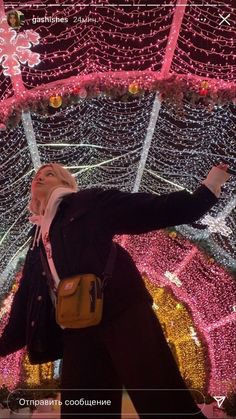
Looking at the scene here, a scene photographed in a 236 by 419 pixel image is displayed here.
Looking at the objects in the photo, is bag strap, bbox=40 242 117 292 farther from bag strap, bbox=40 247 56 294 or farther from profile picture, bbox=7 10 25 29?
profile picture, bbox=7 10 25 29

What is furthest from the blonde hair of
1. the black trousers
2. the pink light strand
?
the pink light strand

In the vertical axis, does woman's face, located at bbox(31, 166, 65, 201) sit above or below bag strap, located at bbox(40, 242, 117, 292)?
above

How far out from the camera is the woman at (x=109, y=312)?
4.80ft

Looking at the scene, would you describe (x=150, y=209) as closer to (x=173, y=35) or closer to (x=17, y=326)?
(x=17, y=326)

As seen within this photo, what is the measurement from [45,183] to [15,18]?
1.16 meters

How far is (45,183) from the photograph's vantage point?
5.63 ft

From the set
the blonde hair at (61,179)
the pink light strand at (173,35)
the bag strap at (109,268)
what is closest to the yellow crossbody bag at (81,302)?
the bag strap at (109,268)

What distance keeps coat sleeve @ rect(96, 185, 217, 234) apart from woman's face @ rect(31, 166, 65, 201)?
0.20 m

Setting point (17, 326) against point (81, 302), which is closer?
point (81, 302)

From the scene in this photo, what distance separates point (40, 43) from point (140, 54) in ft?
1.82

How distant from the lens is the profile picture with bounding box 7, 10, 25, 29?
8.27 ft

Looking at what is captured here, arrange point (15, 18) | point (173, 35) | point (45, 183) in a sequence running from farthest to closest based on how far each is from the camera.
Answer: point (173, 35), point (15, 18), point (45, 183)

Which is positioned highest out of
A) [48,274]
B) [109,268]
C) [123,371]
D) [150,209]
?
[150,209]

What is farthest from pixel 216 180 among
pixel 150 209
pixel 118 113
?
pixel 118 113
